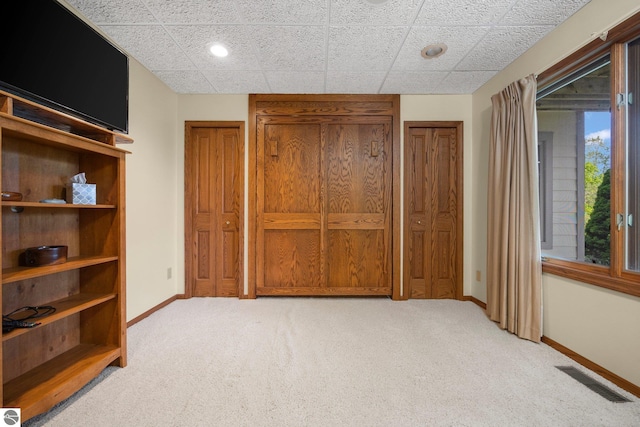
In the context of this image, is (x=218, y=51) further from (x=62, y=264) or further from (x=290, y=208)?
(x=62, y=264)

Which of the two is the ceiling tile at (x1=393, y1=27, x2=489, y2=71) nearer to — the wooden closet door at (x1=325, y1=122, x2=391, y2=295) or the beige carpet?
the wooden closet door at (x1=325, y1=122, x2=391, y2=295)

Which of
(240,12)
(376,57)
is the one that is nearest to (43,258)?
(240,12)

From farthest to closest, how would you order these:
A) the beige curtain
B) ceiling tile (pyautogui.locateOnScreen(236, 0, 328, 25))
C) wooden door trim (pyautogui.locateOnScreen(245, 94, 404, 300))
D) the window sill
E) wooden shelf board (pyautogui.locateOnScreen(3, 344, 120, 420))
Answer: wooden door trim (pyautogui.locateOnScreen(245, 94, 404, 300)), the beige curtain, ceiling tile (pyautogui.locateOnScreen(236, 0, 328, 25)), the window sill, wooden shelf board (pyautogui.locateOnScreen(3, 344, 120, 420))

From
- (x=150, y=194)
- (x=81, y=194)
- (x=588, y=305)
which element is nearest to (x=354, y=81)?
(x=150, y=194)

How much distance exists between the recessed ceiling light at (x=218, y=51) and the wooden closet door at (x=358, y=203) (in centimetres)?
140

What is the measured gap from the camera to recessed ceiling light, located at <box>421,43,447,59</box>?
229cm

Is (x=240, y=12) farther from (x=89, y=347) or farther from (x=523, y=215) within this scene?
(x=523, y=215)

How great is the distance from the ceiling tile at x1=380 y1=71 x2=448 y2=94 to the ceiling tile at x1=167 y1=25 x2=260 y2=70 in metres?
1.47

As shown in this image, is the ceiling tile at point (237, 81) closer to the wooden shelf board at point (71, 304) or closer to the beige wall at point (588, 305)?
the wooden shelf board at point (71, 304)

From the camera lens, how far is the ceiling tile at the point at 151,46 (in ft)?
6.84

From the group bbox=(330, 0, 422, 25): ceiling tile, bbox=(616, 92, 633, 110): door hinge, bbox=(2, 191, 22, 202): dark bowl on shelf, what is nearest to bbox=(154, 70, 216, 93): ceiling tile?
bbox=(330, 0, 422, 25): ceiling tile

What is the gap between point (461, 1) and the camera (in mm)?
1801

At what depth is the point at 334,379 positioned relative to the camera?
5.58 ft

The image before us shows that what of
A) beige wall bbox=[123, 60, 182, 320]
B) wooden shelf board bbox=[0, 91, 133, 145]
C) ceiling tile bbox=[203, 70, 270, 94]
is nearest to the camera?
wooden shelf board bbox=[0, 91, 133, 145]
